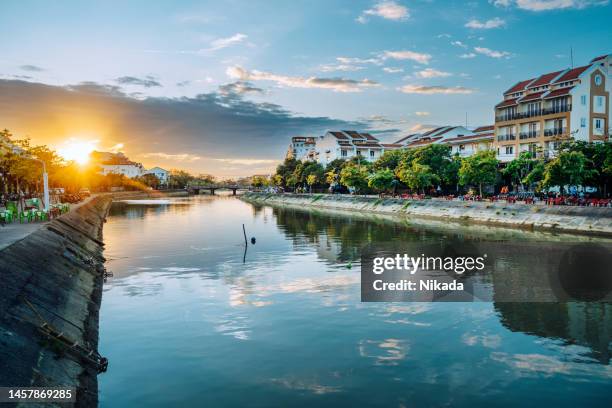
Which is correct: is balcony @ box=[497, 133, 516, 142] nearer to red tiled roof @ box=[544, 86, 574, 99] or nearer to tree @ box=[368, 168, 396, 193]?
red tiled roof @ box=[544, 86, 574, 99]

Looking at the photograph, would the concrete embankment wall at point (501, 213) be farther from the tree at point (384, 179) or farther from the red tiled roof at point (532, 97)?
the red tiled roof at point (532, 97)

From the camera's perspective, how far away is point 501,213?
6400 cm

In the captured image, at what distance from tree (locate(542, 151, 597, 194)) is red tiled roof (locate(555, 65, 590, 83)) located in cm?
2547

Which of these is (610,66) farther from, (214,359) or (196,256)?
(214,359)

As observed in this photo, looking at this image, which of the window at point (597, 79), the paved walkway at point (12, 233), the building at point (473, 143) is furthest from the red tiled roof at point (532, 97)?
the paved walkway at point (12, 233)

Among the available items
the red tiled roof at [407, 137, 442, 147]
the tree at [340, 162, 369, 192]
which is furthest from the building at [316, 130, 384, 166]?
the tree at [340, 162, 369, 192]

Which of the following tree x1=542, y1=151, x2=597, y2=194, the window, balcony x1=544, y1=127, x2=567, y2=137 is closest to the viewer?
tree x1=542, y1=151, x2=597, y2=194

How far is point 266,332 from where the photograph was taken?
21219 mm

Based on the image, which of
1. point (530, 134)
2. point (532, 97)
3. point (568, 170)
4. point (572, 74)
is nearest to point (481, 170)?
point (530, 134)

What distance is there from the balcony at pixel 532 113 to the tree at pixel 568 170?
70.0ft

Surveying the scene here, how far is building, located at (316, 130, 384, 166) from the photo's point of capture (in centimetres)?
14625

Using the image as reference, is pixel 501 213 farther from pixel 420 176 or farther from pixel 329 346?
pixel 329 346

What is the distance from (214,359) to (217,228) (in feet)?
162

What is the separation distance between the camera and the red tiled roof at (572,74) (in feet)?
254
